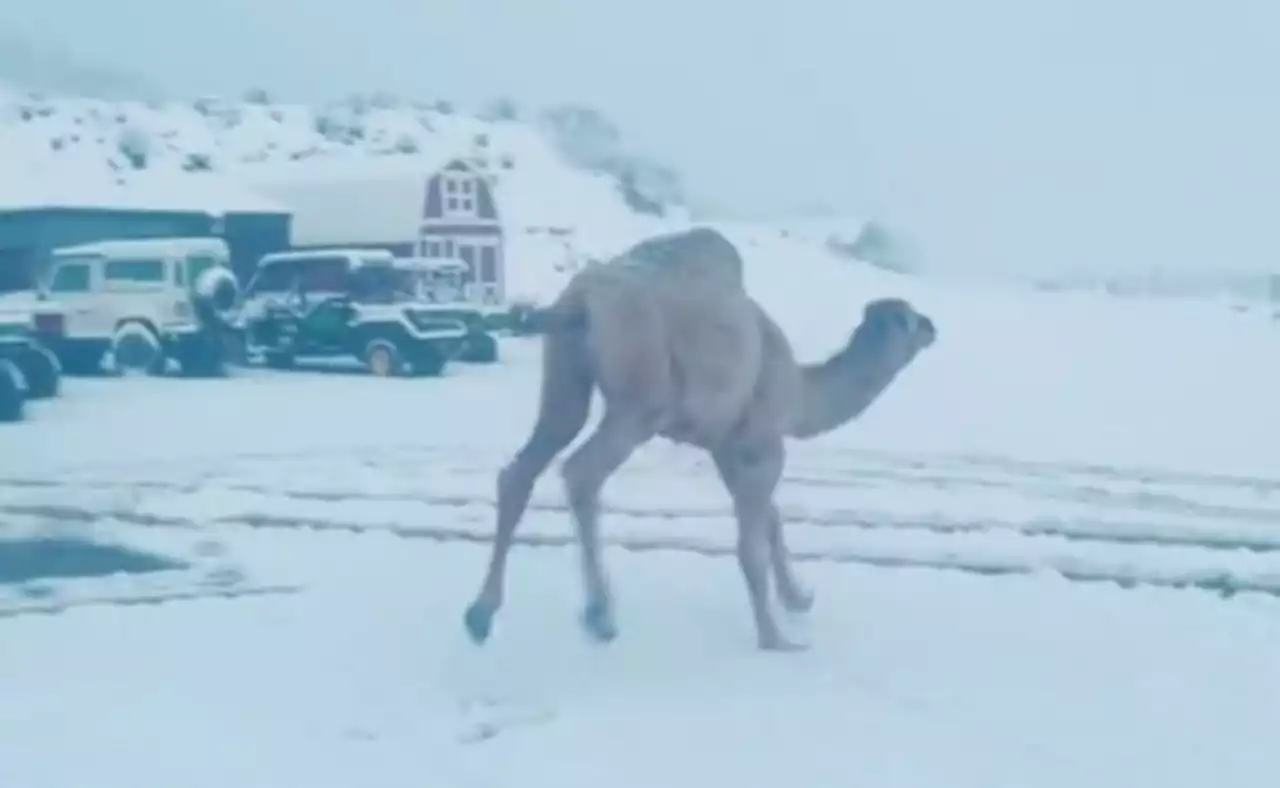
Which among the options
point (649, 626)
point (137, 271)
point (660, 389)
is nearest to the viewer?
point (660, 389)

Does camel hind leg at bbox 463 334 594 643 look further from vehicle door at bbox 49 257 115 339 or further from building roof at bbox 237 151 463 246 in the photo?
building roof at bbox 237 151 463 246

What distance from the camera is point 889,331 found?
32.3 ft

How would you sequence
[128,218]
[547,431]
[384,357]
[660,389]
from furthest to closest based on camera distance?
1. [128,218]
2. [384,357]
3. [547,431]
4. [660,389]

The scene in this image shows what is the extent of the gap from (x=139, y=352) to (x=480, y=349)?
20.6ft

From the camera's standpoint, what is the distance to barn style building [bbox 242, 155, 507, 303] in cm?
5438

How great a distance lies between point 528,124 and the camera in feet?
297

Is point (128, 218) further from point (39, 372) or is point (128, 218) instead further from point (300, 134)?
point (300, 134)

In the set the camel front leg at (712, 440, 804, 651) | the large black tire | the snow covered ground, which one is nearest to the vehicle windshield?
the large black tire

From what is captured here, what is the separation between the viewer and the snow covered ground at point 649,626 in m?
7.31

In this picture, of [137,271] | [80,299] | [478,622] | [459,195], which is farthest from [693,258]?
[459,195]

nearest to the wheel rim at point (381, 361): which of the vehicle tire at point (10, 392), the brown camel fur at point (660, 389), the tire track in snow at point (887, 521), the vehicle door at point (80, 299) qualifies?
the vehicle door at point (80, 299)

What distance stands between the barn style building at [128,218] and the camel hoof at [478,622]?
34156mm

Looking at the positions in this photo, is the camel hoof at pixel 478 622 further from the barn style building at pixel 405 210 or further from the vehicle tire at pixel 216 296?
the barn style building at pixel 405 210

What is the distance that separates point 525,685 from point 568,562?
3130 millimetres
